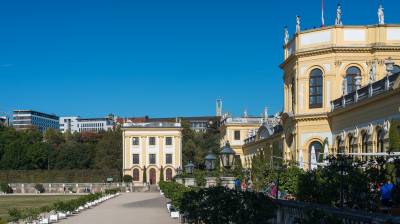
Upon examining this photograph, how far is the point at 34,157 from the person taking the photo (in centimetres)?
10338

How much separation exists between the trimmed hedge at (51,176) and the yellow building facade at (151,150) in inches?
297

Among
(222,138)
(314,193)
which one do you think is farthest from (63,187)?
(314,193)

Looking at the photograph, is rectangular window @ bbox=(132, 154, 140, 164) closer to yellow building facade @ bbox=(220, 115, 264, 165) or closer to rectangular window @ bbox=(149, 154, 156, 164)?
rectangular window @ bbox=(149, 154, 156, 164)

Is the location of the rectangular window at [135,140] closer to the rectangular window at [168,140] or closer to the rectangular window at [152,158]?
the rectangular window at [152,158]

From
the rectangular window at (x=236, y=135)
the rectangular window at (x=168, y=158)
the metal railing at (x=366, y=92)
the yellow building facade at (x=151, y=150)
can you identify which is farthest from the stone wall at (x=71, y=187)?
the metal railing at (x=366, y=92)

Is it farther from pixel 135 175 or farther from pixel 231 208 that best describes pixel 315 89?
pixel 135 175

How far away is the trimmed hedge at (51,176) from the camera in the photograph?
9425 centimetres

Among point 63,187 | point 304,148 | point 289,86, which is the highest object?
point 289,86

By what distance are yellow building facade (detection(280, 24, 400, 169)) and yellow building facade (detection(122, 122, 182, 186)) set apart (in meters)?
59.3

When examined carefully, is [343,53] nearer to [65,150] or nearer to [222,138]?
[222,138]

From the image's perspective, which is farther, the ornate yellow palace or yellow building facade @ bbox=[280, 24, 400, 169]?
yellow building facade @ bbox=[280, 24, 400, 169]

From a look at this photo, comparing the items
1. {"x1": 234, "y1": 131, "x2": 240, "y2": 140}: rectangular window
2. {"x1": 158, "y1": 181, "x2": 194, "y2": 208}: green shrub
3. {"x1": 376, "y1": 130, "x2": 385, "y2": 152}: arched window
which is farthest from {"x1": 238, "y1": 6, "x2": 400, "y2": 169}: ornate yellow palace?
{"x1": 234, "y1": 131, "x2": 240, "y2": 140}: rectangular window

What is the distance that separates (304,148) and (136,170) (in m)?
61.4

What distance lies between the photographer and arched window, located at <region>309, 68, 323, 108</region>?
44844 millimetres
